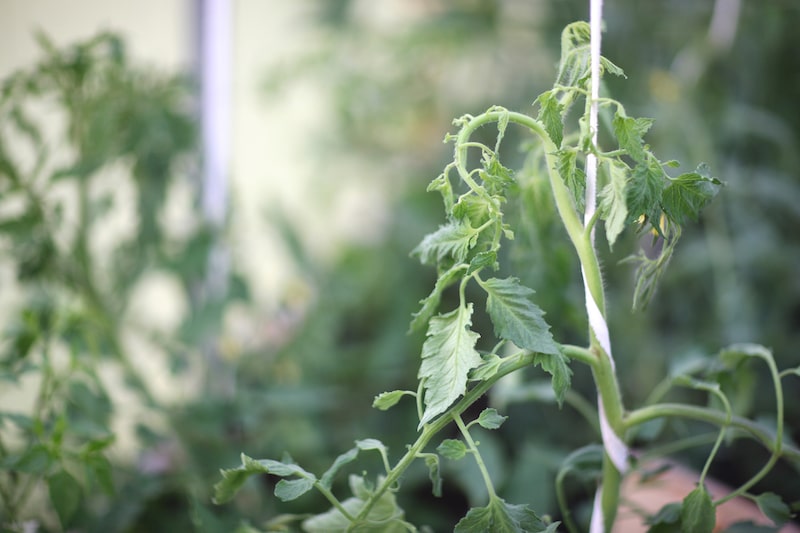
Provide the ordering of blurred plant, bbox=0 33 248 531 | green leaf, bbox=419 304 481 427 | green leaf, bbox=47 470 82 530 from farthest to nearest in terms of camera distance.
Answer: blurred plant, bbox=0 33 248 531, green leaf, bbox=47 470 82 530, green leaf, bbox=419 304 481 427

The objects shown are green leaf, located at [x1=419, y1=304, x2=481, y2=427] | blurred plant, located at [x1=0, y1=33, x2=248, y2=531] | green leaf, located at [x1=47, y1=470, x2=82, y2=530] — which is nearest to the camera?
green leaf, located at [x1=419, y1=304, x2=481, y2=427]

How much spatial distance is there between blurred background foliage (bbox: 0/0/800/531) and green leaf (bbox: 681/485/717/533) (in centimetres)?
9

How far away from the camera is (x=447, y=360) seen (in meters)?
A: 0.30

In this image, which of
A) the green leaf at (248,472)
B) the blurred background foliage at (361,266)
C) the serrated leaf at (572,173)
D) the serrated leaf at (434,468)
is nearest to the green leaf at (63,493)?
the blurred background foliage at (361,266)

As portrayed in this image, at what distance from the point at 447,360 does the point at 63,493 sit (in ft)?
0.85

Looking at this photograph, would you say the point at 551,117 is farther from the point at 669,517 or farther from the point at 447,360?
the point at 669,517

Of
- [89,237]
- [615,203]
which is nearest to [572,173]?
[615,203]

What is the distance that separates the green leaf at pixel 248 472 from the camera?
0.32m

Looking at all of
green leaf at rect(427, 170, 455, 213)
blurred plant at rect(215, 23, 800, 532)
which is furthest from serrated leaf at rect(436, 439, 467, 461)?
green leaf at rect(427, 170, 455, 213)

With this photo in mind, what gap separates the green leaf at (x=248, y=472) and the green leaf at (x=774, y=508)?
9.1 inches

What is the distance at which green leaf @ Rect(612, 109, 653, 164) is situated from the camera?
31 cm

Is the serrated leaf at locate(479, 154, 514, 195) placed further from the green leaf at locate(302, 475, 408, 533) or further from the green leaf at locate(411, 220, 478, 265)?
the green leaf at locate(302, 475, 408, 533)

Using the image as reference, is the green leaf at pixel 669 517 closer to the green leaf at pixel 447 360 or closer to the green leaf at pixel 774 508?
the green leaf at pixel 774 508

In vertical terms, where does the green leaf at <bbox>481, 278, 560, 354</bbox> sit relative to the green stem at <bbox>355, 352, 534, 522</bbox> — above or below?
above
